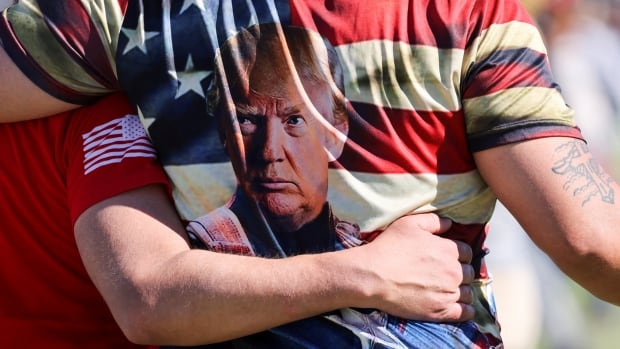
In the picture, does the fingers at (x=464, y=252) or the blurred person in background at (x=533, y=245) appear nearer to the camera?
the fingers at (x=464, y=252)

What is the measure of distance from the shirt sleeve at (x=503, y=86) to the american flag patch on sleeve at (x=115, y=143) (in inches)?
27.5

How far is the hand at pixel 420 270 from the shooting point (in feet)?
6.78

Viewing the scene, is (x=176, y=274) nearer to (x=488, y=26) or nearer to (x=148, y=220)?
(x=148, y=220)

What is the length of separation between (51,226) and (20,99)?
32 centimetres

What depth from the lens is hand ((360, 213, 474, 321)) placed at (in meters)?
2.07

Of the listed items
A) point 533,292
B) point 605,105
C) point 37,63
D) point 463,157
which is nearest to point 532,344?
point 533,292

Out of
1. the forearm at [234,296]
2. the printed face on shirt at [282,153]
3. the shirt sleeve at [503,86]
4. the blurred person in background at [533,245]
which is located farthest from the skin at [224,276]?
the blurred person in background at [533,245]

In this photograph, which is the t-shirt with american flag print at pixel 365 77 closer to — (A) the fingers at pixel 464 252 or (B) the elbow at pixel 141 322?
(A) the fingers at pixel 464 252

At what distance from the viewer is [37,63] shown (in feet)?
7.02

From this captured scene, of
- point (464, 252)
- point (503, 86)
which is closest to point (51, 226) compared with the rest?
point (464, 252)

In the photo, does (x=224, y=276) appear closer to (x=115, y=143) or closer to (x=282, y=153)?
(x=282, y=153)

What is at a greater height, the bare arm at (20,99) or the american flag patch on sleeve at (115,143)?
the bare arm at (20,99)

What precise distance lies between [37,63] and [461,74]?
2.93 ft

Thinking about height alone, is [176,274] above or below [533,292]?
above
